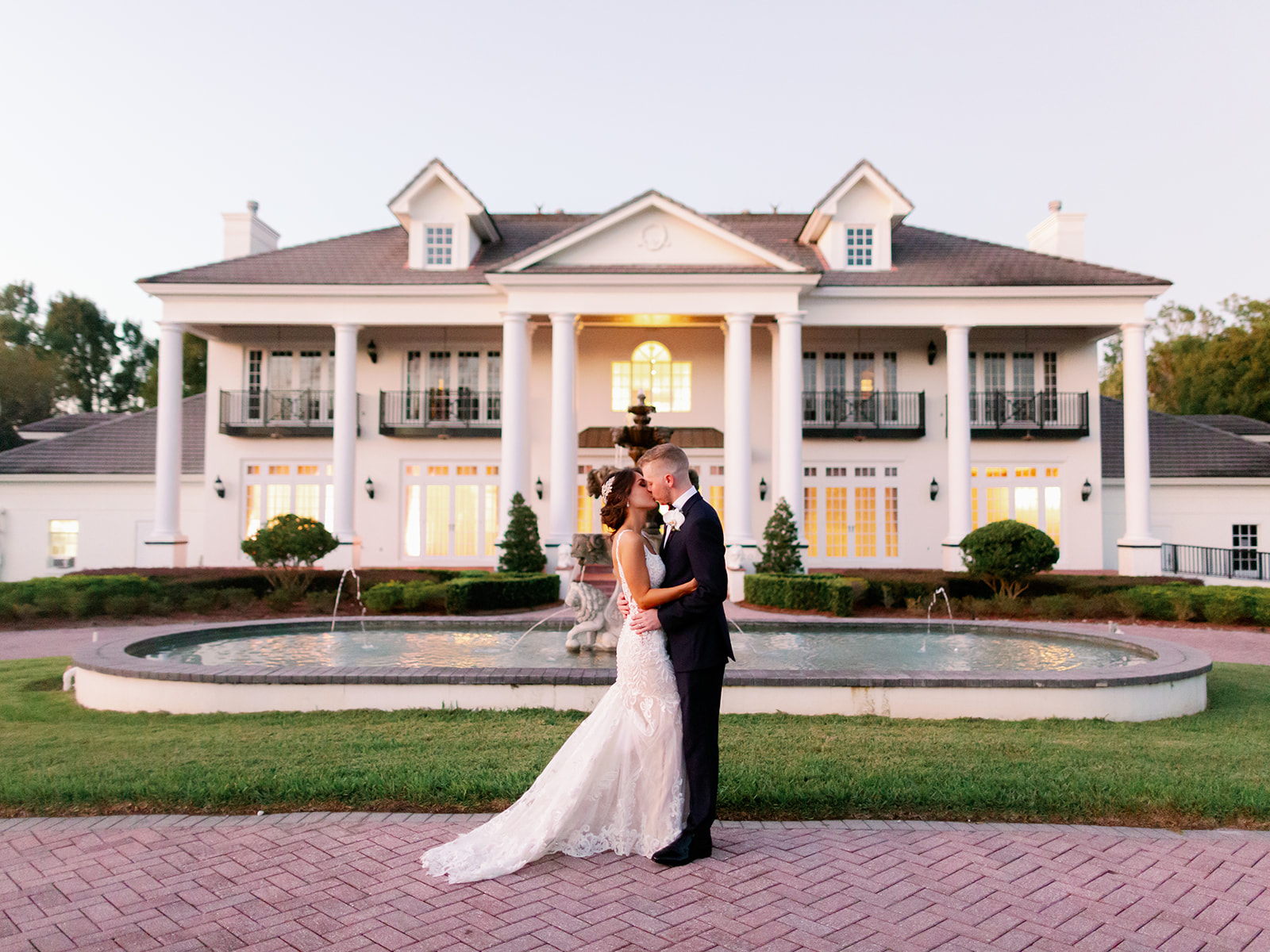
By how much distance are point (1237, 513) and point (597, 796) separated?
27.2 meters

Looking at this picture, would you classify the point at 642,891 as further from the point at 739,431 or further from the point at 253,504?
the point at 253,504

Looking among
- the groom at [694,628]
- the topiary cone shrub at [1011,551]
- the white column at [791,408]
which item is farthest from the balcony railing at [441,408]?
the groom at [694,628]

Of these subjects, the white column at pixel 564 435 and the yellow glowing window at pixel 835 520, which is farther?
the yellow glowing window at pixel 835 520

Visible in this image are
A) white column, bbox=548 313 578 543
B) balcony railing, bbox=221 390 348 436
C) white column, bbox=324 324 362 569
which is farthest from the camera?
balcony railing, bbox=221 390 348 436

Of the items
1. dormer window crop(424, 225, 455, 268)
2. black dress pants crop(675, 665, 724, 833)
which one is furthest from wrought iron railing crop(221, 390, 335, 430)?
black dress pants crop(675, 665, 724, 833)

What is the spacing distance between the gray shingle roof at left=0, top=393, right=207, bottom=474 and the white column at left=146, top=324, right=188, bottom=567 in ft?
11.7

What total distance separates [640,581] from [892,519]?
22.0 m

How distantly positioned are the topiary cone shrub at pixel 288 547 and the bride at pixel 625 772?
45.9 ft

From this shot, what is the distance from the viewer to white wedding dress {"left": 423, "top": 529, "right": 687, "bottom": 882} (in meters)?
4.30

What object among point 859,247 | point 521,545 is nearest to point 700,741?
point 521,545

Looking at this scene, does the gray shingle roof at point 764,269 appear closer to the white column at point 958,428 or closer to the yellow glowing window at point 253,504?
the white column at point 958,428

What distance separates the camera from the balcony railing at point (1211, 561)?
2384 centimetres

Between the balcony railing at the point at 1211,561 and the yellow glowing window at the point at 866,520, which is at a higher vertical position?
the yellow glowing window at the point at 866,520

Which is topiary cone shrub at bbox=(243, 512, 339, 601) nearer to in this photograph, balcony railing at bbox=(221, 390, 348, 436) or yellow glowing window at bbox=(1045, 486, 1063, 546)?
balcony railing at bbox=(221, 390, 348, 436)
